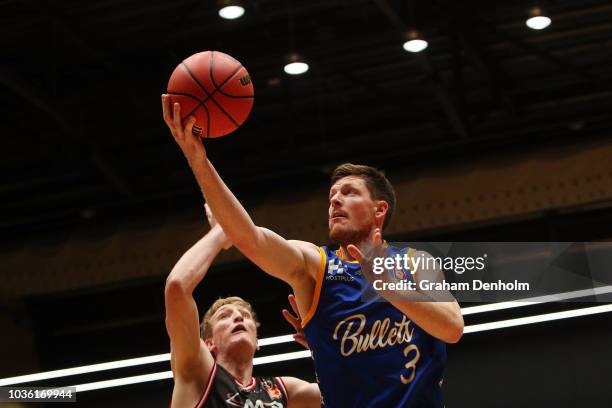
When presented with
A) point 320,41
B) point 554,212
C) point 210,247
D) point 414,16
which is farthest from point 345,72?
point 210,247

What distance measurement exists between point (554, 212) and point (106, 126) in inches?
226

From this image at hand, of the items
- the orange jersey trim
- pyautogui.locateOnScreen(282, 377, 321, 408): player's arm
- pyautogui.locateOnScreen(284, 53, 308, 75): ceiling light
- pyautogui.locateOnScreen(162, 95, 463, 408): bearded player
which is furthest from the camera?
pyautogui.locateOnScreen(284, 53, 308, 75): ceiling light

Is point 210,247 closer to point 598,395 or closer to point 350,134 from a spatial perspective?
point 598,395

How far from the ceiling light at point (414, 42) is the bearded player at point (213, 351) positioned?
15.4 feet

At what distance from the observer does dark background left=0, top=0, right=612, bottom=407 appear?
33.6 ft

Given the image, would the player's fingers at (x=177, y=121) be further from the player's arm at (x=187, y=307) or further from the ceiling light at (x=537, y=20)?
the ceiling light at (x=537, y=20)

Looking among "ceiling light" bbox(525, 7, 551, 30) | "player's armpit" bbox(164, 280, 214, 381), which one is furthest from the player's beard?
"ceiling light" bbox(525, 7, 551, 30)

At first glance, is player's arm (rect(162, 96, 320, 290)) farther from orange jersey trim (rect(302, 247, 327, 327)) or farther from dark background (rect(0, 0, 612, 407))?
dark background (rect(0, 0, 612, 407))

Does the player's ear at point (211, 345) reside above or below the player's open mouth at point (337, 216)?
below

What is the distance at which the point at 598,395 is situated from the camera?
7008mm

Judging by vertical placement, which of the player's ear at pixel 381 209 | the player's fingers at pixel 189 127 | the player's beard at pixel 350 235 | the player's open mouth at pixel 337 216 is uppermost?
the player's fingers at pixel 189 127

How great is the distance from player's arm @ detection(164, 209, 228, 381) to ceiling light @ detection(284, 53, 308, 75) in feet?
17.1

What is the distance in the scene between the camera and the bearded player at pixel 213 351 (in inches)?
186

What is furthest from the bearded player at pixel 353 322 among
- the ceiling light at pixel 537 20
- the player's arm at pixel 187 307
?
the ceiling light at pixel 537 20
